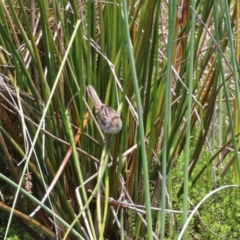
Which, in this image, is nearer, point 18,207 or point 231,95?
point 18,207

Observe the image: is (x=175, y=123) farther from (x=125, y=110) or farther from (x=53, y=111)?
(x=53, y=111)

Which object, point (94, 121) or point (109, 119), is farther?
point (94, 121)

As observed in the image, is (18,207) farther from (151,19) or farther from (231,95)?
(231,95)

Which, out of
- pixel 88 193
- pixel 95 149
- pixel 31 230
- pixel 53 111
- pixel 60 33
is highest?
pixel 60 33

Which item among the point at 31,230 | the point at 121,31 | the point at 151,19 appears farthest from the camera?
the point at 31,230

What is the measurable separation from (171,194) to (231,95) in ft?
2.02

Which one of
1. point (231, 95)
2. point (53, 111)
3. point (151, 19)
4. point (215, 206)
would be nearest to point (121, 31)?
point (151, 19)

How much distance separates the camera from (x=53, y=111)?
1260 millimetres

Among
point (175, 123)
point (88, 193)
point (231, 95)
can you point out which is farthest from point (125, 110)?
point (231, 95)

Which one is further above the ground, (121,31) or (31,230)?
(121,31)

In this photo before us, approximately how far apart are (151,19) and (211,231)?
53 cm

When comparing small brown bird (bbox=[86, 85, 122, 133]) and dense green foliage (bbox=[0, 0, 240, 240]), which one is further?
dense green foliage (bbox=[0, 0, 240, 240])

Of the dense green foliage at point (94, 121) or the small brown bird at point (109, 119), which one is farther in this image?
the dense green foliage at point (94, 121)

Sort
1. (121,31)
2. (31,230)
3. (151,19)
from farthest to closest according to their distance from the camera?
(31,230) → (121,31) → (151,19)
